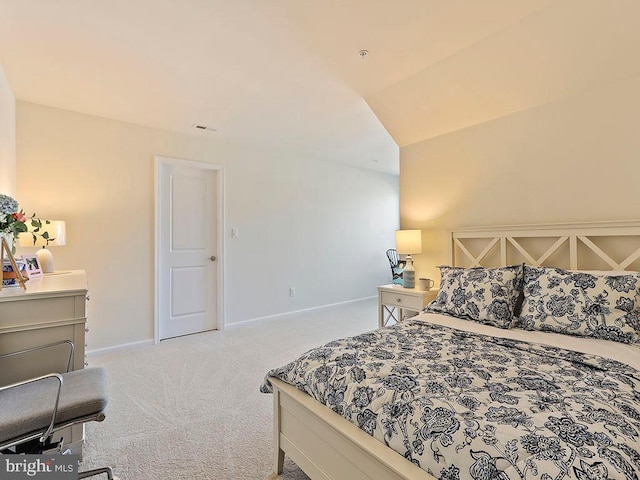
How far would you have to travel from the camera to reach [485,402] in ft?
3.68

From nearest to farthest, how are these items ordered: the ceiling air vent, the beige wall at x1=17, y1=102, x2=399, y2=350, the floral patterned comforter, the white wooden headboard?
the floral patterned comforter < the white wooden headboard < the beige wall at x1=17, y1=102, x2=399, y2=350 < the ceiling air vent

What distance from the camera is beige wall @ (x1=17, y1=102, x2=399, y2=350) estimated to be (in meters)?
3.10

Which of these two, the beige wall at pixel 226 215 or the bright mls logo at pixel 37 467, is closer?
the bright mls logo at pixel 37 467

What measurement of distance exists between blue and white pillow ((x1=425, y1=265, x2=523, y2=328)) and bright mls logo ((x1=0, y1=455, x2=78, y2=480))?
227 cm

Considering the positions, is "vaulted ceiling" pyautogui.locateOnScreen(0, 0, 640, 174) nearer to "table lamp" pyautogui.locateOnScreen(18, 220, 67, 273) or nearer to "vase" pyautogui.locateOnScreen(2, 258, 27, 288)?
"table lamp" pyautogui.locateOnScreen(18, 220, 67, 273)

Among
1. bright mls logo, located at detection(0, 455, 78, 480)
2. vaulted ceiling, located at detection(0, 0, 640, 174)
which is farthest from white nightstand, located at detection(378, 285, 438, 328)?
bright mls logo, located at detection(0, 455, 78, 480)

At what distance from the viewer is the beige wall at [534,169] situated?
218cm

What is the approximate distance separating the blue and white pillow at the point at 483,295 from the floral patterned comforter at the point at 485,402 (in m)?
0.41

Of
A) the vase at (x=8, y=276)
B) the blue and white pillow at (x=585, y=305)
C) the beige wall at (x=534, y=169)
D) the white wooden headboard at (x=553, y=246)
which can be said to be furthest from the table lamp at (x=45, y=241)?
the blue and white pillow at (x=585, y=305)

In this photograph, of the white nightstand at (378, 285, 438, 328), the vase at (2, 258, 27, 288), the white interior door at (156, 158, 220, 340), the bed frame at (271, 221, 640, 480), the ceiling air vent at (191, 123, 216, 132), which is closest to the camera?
the bed frame at (271, 221, 640, 480)

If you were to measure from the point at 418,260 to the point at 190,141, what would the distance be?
Answer: 3.05m

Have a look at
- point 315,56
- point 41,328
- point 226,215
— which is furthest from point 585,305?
point 226,215

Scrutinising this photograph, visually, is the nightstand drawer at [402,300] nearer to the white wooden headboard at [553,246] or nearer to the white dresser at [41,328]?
the white wooden headboard at [553,246]

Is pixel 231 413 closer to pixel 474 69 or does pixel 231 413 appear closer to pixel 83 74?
pixel 83 74
